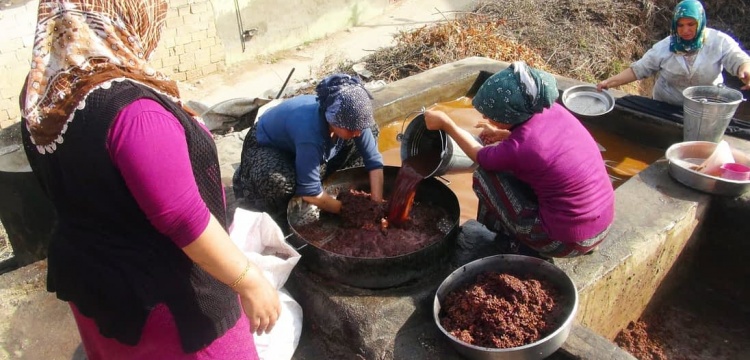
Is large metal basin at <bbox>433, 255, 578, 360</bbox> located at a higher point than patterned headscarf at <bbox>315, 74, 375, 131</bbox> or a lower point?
lower

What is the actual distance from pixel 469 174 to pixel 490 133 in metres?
1.31

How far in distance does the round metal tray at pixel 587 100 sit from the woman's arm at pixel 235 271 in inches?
144

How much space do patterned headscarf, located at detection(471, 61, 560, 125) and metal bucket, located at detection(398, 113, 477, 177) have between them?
2.10 feet

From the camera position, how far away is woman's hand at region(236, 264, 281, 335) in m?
1.83

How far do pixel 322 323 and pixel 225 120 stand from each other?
2.93m

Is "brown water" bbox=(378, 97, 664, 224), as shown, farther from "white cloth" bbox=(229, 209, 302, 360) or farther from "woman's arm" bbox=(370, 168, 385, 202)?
"white cloth" bbox=(229, 209, 302, 360)

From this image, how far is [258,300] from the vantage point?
6.15 ft

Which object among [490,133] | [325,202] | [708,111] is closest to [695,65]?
[708,111]

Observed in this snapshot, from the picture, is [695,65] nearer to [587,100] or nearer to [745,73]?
[745,73]

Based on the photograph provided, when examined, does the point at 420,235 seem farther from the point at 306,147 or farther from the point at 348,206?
the point at 306,147

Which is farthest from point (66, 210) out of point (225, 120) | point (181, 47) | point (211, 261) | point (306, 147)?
point (181, 47)

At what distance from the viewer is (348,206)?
11.6 feet

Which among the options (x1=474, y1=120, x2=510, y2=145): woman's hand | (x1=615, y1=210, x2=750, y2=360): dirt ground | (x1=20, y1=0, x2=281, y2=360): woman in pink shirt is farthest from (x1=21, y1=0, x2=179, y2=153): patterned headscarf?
(x1=615, y1=210, x2=750, y2=360): dirt ground

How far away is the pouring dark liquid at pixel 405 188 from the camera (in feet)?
11.1
